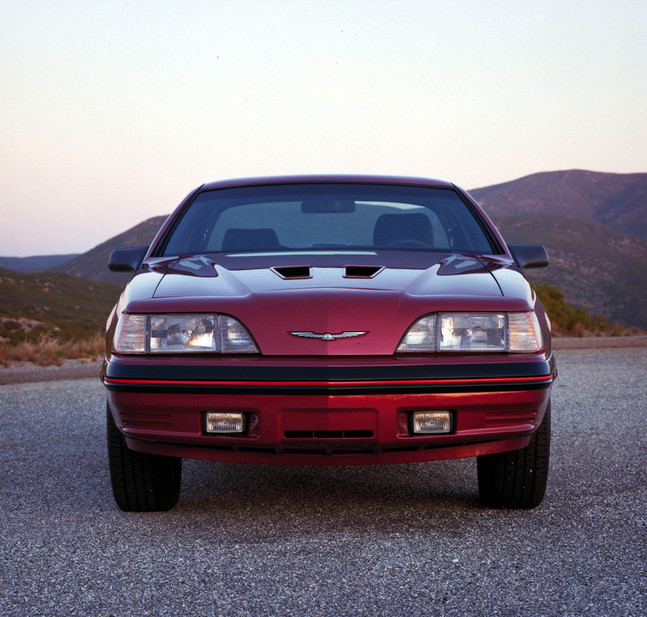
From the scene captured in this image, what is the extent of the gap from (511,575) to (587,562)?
13.3 inches

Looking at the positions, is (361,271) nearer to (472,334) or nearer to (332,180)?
(472,334)

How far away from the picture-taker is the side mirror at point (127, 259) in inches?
171

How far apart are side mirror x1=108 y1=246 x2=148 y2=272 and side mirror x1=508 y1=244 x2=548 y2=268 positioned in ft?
6.45

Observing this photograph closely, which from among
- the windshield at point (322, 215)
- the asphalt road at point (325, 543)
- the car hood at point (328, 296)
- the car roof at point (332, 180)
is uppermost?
the car roof at point (332, 180)

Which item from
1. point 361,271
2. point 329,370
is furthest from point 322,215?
point 329,370

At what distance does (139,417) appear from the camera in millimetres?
3303

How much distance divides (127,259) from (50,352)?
7883mm

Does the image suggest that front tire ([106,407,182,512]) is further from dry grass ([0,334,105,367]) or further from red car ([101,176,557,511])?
dry grass ([0,334,105,367])

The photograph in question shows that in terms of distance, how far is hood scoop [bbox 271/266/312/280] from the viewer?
3.51 meters

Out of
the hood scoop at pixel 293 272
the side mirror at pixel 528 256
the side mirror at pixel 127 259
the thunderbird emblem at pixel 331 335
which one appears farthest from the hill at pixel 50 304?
the thunderbird emblem at pixel 331 335

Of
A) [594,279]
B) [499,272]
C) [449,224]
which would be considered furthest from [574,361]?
[594,279]

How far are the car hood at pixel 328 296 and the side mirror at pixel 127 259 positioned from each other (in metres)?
0.63

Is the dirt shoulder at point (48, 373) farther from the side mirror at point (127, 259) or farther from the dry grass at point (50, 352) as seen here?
the side mirror at point (127, 259)

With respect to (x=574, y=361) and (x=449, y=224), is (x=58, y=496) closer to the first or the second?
(x=449, y=224)
